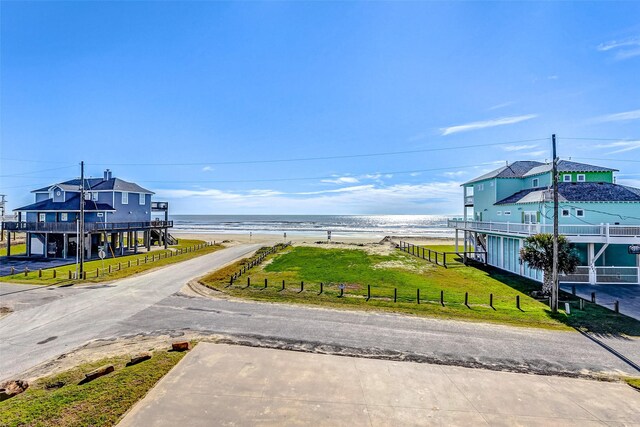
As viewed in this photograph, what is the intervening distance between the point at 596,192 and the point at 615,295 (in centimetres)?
915

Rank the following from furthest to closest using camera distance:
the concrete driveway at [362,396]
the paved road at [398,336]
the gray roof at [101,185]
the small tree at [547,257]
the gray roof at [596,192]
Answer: the gray roof at [101,185] → the gray roof at [596,192] → the small tree at [547,257] → the paved road at [398,336] → the concrete driveway at [362,396]

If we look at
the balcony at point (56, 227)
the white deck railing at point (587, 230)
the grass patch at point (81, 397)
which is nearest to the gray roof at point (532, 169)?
the white deck railing at point (587, 230)

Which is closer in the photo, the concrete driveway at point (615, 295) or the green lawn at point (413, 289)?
the green lawn at point (413, 289)

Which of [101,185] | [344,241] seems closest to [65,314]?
[101,185]

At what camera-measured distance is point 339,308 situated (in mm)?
17922

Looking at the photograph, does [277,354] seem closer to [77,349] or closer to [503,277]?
[77,349]

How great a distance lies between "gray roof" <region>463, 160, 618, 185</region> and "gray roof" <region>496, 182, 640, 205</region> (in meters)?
2.14

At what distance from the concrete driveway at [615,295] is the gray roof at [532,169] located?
10.8m

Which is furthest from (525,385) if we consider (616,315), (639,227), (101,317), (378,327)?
(639,227)

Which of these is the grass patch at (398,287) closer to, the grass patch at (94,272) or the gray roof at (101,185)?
the grass patch at (94,272)

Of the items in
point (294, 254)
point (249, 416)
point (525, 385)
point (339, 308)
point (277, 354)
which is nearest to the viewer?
point (249, 416)

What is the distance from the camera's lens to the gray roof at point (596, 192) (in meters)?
25.0

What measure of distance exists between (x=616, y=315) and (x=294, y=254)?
3004cm

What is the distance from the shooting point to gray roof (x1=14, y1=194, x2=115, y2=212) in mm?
38219
